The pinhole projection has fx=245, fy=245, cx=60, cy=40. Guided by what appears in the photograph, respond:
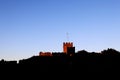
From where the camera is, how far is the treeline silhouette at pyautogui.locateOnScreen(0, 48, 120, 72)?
59.1m

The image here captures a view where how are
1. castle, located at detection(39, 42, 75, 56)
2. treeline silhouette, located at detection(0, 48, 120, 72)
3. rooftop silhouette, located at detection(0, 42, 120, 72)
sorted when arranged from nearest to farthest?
1. treeline silhouette, located at detection(0, 48, 120, 72)
2. rooftop silhouette, located at detection(0, 42, 120, 72)
3. castle, located at detection(39, 42, 75, 56)

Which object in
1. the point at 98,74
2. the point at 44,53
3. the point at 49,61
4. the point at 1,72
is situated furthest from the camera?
the point at 44,53

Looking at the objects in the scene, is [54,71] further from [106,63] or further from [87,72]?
[106,63]

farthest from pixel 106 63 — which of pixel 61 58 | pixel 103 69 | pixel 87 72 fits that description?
pixel 61 58

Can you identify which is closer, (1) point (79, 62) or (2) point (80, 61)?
(1) point (79, 62)

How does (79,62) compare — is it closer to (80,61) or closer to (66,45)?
(80,61)

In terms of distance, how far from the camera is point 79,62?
61906 mm

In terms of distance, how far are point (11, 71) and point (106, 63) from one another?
23942mm

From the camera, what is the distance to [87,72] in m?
58.5

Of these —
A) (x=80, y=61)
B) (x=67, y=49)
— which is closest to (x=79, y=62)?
(x=80, y=61)

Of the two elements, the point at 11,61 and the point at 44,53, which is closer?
the point at 11,61

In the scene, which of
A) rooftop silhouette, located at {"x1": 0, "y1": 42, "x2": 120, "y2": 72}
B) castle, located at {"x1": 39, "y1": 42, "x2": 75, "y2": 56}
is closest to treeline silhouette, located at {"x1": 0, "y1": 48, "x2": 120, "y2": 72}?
rooftop silhouette, located at {"x1": 0, "y1": 42, "x2": 120, "y2": 72}

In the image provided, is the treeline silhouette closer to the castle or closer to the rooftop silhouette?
the rooftop silhouette

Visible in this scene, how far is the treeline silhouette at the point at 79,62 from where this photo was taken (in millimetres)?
59094
